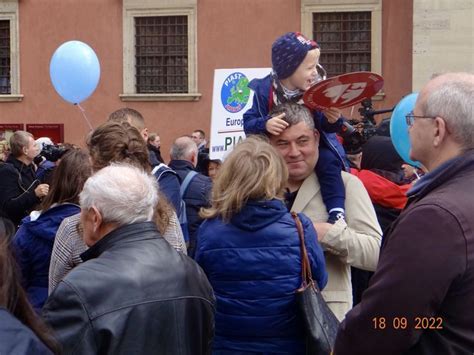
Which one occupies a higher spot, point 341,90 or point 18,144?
point 341,90

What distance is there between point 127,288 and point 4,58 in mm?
20774

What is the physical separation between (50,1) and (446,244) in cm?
2017

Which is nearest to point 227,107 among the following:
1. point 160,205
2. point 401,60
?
point 160,205

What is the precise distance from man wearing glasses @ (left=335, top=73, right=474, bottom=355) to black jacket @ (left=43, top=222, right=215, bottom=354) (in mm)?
559

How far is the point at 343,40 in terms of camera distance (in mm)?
20922

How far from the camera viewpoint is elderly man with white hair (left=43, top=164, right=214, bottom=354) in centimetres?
266

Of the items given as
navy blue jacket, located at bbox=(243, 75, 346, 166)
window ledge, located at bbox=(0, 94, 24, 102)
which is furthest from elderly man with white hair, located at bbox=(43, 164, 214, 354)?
window ledge, located at bbox=(0, 94, 24, 102)

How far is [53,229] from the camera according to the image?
4.05 meters

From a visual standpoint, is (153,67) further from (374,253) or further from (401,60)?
(374,253)

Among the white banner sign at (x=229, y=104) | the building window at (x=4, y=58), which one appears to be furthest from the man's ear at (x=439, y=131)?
the building window at (x=4, y=58)

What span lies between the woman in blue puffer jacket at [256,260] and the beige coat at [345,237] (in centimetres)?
41

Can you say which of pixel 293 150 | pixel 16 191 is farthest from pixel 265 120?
pixel 16 191

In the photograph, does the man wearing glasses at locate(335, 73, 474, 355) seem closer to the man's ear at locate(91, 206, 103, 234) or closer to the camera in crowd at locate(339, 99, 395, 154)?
the man's ear at locate(91, 206, 103, 234)

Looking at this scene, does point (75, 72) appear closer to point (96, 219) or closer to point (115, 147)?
point (115, 147)
